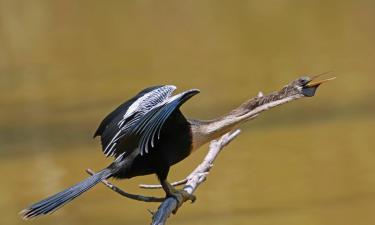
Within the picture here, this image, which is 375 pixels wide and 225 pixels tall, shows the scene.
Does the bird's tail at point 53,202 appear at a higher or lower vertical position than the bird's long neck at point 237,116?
higher

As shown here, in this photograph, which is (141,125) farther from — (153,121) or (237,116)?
(237,116)

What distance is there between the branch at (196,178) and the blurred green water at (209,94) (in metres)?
3.53

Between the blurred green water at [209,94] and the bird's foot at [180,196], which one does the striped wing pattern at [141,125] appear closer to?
the bird's foot at [180,196]

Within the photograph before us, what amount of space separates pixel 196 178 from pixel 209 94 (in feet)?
27.5

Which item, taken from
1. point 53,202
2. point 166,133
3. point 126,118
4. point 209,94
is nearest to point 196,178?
point 166,133

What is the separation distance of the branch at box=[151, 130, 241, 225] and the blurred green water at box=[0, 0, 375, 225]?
11.6 ft

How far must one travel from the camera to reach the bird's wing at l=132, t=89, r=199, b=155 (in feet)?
13.9

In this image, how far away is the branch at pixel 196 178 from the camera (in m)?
4.09

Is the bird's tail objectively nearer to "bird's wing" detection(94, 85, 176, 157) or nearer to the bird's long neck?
"bird's wing" detection(94, 85, 176, 157)

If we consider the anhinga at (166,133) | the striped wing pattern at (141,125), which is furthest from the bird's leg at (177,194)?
the striped wing pattern at (141,125)

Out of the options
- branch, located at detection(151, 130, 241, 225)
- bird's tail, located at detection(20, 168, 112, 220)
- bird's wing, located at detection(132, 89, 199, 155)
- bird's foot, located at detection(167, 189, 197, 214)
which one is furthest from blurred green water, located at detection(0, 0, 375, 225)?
bird's tail, located at detection(20, 168, 112, 220)

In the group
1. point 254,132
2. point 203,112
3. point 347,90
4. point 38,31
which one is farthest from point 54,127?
point 38,31

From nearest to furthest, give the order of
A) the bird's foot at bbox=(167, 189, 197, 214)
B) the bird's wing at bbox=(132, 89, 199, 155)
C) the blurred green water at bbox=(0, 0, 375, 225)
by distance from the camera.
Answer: the bird's wing at bbox=(132, 89, 199, 155) → the bird's foot at bbox=(167, 189, 197, 214) → the blurred green water at bbox=(0, 0, 375, 225)

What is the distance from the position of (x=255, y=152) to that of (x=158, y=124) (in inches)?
246
